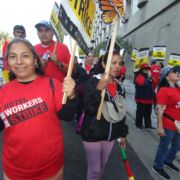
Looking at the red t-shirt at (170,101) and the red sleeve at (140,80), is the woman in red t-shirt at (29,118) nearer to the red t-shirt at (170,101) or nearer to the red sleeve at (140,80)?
Result: the red t-shirt at (170,101)

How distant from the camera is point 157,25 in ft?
35.3

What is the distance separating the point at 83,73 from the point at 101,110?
2.49 meters

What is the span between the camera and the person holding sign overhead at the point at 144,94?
4043mm

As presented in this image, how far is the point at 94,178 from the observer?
1.82 metres

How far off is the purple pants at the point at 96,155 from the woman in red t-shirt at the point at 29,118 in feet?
1.70

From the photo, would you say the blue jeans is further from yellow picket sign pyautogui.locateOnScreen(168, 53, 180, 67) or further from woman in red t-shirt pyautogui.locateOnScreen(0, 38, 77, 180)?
yellow picket sign pyautogui.locateOnScreen(168, 53, 180, 67)

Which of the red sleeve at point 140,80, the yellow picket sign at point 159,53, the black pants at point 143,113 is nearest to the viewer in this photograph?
the red sleeve at point 140,80

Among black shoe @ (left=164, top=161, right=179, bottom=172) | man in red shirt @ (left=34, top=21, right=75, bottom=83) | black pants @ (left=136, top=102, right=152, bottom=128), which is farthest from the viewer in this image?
black pants @ (left=136, top=102, right=152, bottom=128)

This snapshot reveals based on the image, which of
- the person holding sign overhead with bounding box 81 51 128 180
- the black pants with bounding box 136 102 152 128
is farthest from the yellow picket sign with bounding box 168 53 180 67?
the person holding sign overhead with bounding box 81 51 128 180

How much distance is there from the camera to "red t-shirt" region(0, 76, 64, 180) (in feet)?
3.94

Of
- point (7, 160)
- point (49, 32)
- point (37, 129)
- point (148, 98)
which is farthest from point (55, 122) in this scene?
point (148, 98)

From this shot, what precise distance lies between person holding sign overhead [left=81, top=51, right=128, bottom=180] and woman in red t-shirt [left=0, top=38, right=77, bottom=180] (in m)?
0.39

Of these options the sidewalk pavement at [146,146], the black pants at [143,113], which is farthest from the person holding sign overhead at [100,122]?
the black pants at [143,113]

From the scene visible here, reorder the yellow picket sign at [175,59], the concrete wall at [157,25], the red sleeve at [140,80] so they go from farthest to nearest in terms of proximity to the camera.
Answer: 1. the concrete wall at [157,25]
2. the yellow picket sign at [175,59]
3. the red sleeve at [140,80]
